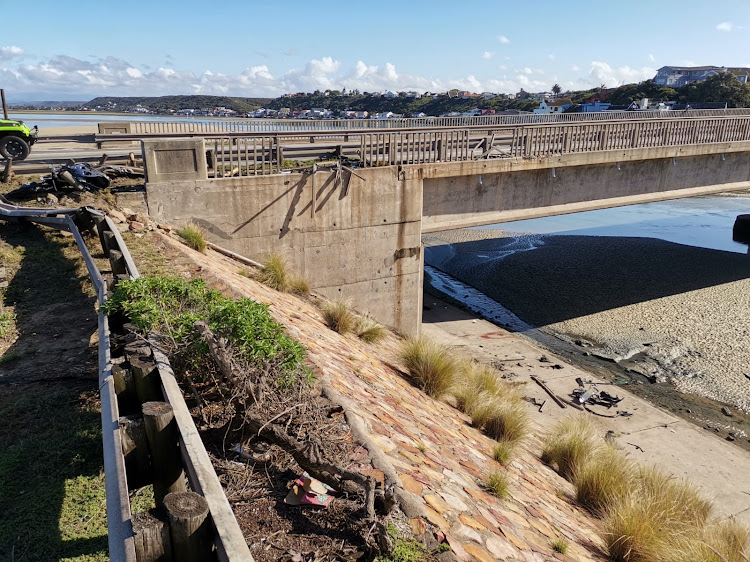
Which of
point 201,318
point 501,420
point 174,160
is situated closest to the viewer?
point 201,318

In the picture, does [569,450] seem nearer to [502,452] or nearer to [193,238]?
[502,452]

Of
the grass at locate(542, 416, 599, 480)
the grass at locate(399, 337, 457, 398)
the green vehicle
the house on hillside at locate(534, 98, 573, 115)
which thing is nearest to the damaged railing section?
the grass at locate(399, 337, 457, 398)

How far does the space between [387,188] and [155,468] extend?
39.3 ft

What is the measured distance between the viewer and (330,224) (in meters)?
14.2

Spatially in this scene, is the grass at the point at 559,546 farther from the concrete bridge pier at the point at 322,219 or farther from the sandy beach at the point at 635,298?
the sandy beach at the point at 635,298

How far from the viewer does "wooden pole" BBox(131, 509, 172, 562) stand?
2508 mm

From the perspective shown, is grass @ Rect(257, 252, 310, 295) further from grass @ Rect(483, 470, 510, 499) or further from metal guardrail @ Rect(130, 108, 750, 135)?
grass @ Rect(483, 470, 510, 499)

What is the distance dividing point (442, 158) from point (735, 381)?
33.7 feet

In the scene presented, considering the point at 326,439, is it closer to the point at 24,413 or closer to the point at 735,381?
the point at 24,413

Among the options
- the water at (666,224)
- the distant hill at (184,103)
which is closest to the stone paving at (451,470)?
the water at (666,224)

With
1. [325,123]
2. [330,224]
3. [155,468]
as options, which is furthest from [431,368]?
[325,123]

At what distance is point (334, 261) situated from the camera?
14.5 m

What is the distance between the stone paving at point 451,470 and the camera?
4.34 metres

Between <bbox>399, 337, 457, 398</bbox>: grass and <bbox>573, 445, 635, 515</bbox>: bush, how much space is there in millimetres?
2348
